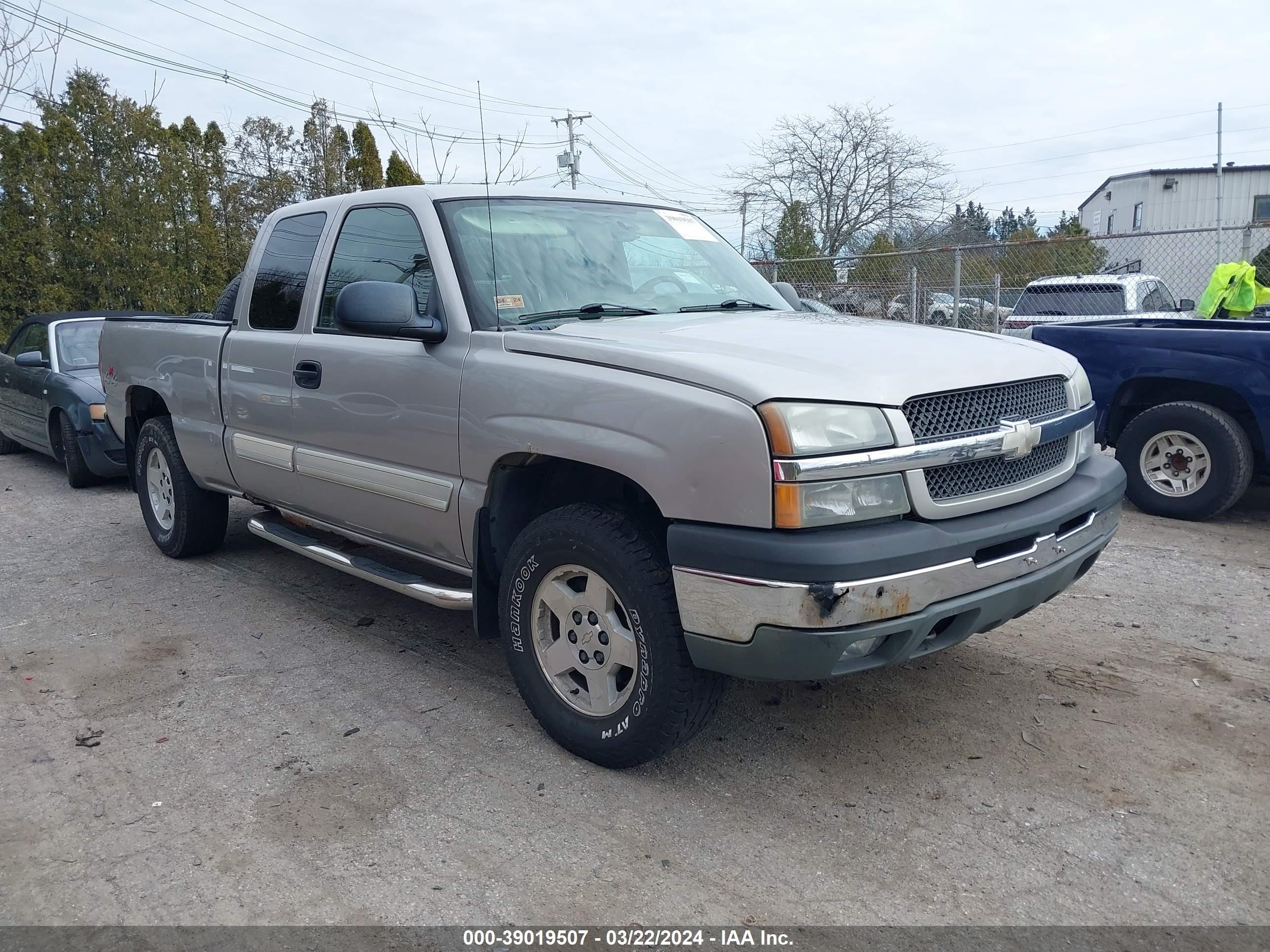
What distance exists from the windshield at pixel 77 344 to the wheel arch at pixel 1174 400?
27.1ft

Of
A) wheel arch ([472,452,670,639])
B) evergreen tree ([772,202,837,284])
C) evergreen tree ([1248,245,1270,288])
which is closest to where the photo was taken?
wheel arch ([472,452,670,639])

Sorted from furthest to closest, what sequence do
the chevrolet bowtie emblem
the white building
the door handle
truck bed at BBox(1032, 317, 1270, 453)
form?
the white building, truck bed at BBox(1032, 317, 1270, 453), the door handle, the chevrolet bowtie emblem

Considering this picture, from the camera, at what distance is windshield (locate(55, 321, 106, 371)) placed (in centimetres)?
897

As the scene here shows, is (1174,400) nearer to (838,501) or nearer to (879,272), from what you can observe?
(838,501)

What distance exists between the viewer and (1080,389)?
12.3 feet

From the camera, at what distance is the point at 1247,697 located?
3822mm

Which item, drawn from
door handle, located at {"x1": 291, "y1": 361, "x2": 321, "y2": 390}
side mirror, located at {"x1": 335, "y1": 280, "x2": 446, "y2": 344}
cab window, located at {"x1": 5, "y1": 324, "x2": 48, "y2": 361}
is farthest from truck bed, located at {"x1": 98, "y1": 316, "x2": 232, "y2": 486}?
cab window, located at {"x1": 5, "y1": 324, "x2": 48, "y2": 361}

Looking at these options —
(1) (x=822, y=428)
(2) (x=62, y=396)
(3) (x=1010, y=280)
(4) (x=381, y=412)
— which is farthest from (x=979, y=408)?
(3) (x=1010, y=280)

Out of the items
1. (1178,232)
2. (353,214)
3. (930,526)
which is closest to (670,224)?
(353,214)

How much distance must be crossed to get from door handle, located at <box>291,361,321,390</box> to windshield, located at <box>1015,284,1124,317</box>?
1027 cm

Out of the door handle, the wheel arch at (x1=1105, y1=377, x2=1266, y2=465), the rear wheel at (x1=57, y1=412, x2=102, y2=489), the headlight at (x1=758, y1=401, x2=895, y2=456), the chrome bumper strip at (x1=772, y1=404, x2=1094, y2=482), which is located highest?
the door handle

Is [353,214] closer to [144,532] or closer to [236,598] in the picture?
[236,598]

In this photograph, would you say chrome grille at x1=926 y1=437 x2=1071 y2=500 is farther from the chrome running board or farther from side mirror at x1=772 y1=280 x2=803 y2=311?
the chrome running board

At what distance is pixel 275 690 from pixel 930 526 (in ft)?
8.91
